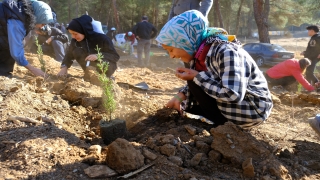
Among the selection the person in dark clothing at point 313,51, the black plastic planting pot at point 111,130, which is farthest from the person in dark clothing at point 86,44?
the person in dark clothing at point 313,51

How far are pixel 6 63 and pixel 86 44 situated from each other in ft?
4.31

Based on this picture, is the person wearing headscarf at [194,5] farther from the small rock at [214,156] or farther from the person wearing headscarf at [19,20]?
the small rock at [214,156]

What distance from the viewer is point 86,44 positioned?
467 centimetres

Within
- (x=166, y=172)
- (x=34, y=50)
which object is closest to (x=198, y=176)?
(x=166, y=172)

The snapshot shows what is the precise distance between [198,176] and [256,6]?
42.3 feet

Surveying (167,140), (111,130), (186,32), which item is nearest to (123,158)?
(167,140)

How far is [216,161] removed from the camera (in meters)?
2.22

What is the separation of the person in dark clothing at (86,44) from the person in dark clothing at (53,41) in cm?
256

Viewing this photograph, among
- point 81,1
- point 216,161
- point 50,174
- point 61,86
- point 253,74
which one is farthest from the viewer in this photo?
point 81,1

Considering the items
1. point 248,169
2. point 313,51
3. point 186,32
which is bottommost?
point 248,169

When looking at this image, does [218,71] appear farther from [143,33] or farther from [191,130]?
[143,33]

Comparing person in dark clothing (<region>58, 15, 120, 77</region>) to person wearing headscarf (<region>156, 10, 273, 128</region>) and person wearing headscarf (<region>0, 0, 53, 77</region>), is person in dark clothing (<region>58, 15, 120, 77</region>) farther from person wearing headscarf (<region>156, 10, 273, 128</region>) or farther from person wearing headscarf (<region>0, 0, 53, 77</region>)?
person wearing headscarf (<region>156, 10, 273, 128</region>)

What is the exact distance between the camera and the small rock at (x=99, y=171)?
190 centimetres

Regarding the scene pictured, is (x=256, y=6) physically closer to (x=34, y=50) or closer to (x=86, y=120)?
(x=34, y=50)
